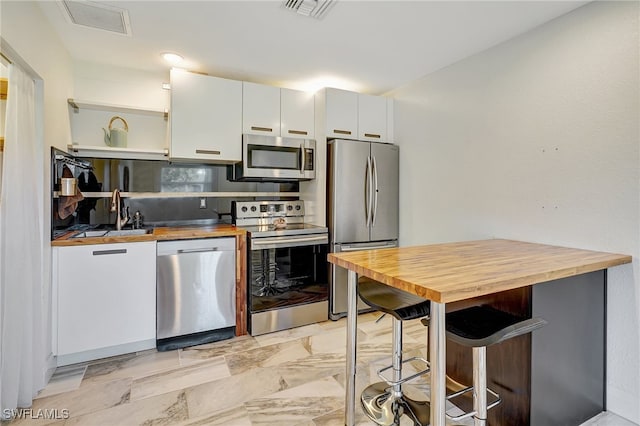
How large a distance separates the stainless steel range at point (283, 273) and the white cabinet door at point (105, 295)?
2.61 feet

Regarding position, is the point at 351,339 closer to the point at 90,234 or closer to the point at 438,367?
the point at 438,367

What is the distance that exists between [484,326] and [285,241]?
1815 mm

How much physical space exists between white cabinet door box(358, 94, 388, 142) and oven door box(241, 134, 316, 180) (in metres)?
0.57

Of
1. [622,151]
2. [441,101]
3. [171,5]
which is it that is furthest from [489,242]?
[171,5]

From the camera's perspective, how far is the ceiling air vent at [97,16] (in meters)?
1.99

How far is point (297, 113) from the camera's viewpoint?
326 centimetres

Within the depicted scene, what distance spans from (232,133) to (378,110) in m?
1.56

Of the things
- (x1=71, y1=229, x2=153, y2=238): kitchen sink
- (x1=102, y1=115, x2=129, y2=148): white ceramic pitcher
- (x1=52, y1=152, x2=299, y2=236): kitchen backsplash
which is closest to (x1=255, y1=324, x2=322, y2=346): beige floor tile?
(x1=52, y1=152, x2=299, y2=236): kitchen backsplash

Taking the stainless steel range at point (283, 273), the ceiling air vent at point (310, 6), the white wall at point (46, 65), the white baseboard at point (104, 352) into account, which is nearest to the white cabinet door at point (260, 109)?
the stainless steel range at point (283, 273)

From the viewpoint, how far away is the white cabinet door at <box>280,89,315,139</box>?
126 inches

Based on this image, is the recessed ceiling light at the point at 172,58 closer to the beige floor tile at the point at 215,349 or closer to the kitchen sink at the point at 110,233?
the kitchen sink at the point at 110,233

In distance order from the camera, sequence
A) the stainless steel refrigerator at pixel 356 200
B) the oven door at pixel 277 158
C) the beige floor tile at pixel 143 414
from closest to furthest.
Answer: the beige floor tile at pixel 143 414 < the oven door at pixel 277 158 < the stainless steel refrigerator at pixel 356 200

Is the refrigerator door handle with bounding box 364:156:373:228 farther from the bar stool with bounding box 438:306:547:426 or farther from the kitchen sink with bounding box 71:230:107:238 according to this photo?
the kitchen sink with bounding box 71:230:107:238

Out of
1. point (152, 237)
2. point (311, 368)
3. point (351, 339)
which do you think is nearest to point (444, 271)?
point (351, 339)
